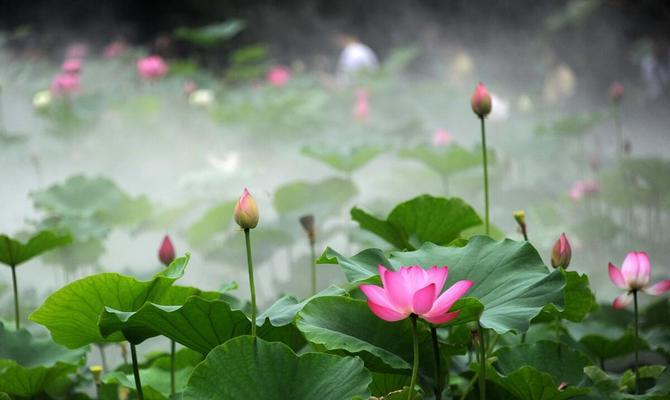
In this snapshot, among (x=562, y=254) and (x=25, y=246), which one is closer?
(x=562, y=254)

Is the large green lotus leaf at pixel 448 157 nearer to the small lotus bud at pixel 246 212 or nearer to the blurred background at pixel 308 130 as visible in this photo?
the blurred background at pixel 308 130

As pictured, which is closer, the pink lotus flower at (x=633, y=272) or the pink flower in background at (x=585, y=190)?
the pink lotus flower at (x=633, y=272)

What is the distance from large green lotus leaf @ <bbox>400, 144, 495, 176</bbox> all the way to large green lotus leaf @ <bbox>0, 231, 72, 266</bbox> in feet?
2.74

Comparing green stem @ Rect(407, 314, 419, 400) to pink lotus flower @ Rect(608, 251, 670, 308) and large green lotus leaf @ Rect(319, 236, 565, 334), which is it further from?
pink lotus flower @ Rect(608, 251, 670, 308)

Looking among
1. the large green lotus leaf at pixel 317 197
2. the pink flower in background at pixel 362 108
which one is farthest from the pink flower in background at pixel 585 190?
the pink flower in background at pixel 362 108

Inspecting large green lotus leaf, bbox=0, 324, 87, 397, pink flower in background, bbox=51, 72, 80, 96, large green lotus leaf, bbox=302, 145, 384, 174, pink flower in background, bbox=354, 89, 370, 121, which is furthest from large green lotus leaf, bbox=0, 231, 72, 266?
pink flower in background, bbox=354, 89, 370, 121

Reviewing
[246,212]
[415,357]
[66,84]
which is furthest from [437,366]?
[66,84]

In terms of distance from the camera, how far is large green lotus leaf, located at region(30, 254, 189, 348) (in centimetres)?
78

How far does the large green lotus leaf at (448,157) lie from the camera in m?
1.66

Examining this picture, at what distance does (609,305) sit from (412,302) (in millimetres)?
748

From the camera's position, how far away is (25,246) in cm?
101

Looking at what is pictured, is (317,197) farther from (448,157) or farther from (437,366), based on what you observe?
(437,366)

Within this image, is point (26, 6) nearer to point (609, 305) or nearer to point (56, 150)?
point (56, 150)

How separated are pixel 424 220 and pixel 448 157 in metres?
0.69
